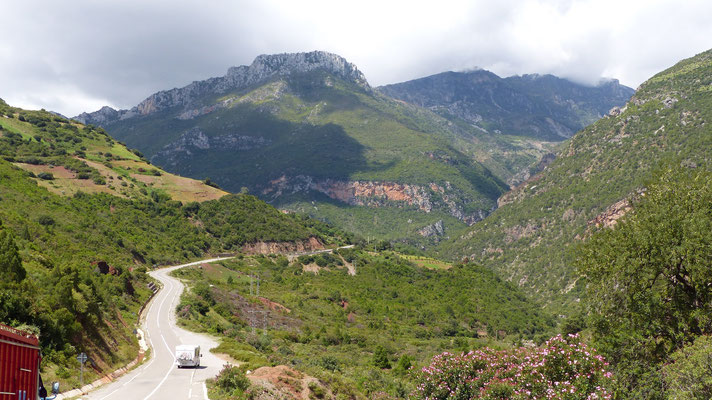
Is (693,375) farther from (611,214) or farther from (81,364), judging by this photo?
(611,214)

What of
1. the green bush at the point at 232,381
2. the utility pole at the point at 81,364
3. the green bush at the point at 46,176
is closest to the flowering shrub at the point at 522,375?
the green bush at the point at 232,381

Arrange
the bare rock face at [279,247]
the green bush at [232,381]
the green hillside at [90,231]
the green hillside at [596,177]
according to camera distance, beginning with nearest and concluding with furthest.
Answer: the green bush at [232,381]
the green hillside at [90,231]
the bare rock face at [279,247]
the green hillside at [596,177]

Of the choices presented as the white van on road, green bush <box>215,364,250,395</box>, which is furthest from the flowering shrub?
the white van on road

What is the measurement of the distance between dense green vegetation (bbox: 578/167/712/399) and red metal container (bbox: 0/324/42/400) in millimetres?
21905

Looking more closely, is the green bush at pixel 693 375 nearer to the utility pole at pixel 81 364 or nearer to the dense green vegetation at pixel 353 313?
the dense green vegetation at pixel 353 313

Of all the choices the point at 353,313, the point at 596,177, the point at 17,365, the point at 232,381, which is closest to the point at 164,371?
the point at 232,381

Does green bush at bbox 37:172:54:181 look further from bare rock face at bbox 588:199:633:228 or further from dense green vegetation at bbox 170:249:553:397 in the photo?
bare rock face at bbox 588:199:633:228

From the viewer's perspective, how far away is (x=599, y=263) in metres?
26.3

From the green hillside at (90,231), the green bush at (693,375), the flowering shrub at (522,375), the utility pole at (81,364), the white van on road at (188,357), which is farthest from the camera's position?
the white van on road at (188,357)

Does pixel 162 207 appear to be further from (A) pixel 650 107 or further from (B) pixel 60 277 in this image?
(A) pixel 650 107

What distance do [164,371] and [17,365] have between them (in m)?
21.6

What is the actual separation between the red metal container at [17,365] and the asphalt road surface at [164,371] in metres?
11.4

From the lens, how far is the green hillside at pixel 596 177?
129 meters

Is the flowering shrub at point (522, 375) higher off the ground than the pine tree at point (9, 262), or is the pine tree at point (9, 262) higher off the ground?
the pine tree at point (9, 262)
